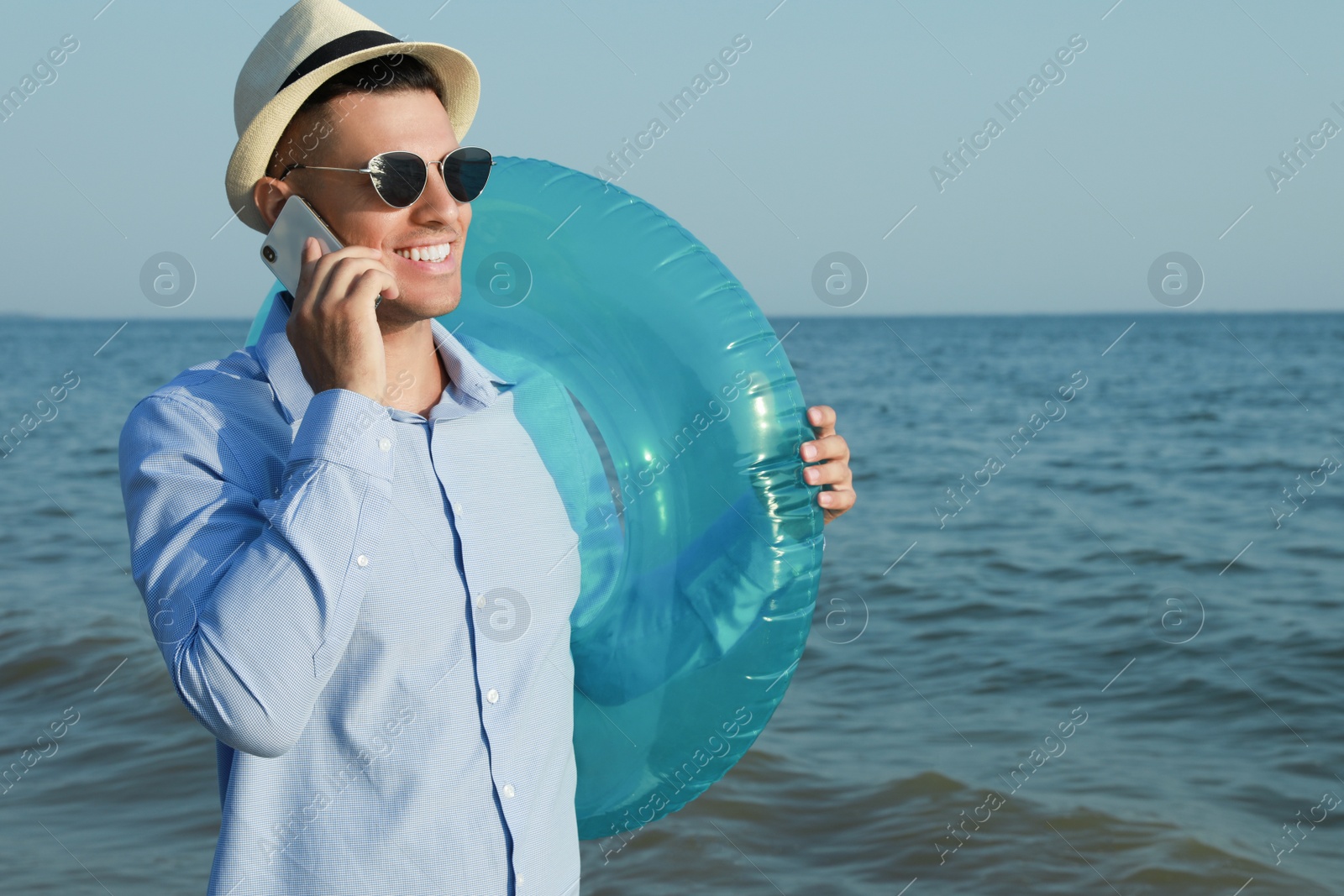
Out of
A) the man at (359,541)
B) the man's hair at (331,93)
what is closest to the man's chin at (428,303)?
the man at (359,541)

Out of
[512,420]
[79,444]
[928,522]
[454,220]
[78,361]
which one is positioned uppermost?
[454,220]

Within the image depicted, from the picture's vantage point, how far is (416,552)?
138 centimetres

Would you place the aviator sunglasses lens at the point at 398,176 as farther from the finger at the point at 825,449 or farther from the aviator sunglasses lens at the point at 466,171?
the finger at the point at 825,449

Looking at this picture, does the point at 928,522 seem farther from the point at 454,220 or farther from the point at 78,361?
the point at 78,361

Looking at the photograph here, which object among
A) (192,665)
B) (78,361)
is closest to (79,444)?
(192,665)

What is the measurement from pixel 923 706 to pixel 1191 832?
52.5 inches

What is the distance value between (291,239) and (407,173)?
18 cm

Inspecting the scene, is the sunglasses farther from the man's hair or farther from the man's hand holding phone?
the man's hand holding phone

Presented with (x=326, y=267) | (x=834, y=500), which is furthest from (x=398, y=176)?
(x=834, y=500)

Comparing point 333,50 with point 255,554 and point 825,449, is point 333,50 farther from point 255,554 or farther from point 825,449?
point 825,449

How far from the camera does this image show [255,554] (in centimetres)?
117

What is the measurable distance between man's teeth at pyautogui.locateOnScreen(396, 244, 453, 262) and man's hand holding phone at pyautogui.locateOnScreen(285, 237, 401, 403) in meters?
0.21

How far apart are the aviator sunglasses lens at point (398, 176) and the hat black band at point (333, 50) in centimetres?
13

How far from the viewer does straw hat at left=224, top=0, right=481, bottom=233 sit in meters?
1.46
